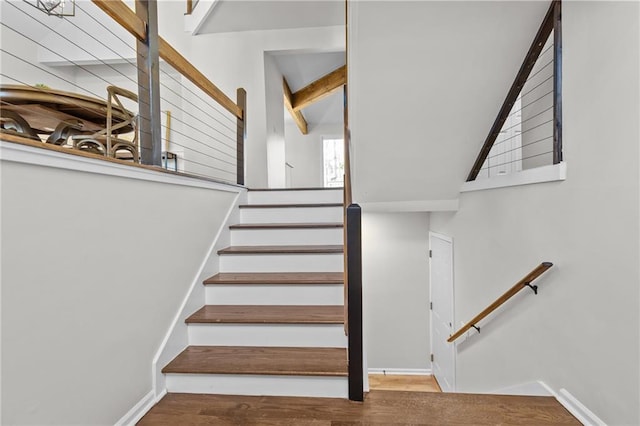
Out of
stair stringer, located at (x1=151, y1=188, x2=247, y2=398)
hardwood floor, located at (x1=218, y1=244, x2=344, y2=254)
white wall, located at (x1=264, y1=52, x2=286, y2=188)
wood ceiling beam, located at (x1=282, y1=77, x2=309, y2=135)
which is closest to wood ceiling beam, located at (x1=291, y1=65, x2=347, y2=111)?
wood ceiling beam, located at (x1=282, y1=77, x2=309, y2=135)

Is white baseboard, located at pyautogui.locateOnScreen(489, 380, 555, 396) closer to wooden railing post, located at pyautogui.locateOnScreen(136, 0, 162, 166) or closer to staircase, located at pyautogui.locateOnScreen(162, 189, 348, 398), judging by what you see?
staircase, located at pyautogui.locateOnScreen(162, 189, 348, 398)

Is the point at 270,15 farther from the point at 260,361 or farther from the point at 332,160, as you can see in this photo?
the point at 332,160

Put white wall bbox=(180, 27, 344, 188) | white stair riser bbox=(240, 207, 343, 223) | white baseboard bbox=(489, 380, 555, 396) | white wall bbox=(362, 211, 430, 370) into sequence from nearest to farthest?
white baseboard bbox=(489, 380, 555, 396) → white stair riser bbox=(240, 207, 343, 223) → white wall bbox=(180, 27, 344, 188) → white wall bbox=(362, 211, 430, 370)

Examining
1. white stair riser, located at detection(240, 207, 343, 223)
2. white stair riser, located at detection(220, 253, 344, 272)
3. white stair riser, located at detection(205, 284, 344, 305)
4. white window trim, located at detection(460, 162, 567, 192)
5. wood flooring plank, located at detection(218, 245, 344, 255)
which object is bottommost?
white stair riser, located at detection(205, 284, 344, 305)

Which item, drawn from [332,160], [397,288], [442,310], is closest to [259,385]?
[442,310]

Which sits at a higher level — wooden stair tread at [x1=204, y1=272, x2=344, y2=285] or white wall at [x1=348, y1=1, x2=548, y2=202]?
white wall at [x1=348, y1=1, x2=548, y2=202]

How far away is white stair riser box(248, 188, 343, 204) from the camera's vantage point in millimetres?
3354

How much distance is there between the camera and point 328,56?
4871mm

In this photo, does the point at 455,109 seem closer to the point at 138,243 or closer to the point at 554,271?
the point at 554,271

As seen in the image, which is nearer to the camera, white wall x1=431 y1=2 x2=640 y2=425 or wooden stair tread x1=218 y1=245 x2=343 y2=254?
white wall x1=431 y1=2 x2=640 y2=425

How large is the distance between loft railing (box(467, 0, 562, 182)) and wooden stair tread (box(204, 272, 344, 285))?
143 centimetres

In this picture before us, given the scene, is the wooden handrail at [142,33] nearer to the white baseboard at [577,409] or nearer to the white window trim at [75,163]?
the white window trim at [75,163]

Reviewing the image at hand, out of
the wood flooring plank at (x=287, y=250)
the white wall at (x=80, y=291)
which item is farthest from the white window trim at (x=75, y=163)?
the wood flooring plank at (x=287, y=250)

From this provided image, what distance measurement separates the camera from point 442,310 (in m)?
4.11
